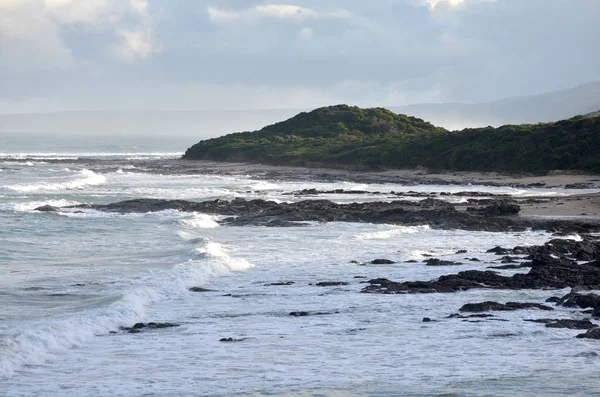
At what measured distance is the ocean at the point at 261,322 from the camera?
35.7 feet

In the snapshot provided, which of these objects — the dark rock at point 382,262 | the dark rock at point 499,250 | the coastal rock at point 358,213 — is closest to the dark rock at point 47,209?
the coastal rock at point 358,213

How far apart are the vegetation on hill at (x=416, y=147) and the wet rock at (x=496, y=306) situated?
125 ft

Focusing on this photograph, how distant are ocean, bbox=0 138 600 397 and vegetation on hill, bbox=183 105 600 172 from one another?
99.5 feet

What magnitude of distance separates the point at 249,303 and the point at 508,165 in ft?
140

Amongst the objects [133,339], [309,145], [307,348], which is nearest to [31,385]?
[133,339]

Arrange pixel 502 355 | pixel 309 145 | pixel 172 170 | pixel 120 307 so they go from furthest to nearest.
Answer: pixel 309 145
pixel 172 170
pixel 120 307
pixel 502 355

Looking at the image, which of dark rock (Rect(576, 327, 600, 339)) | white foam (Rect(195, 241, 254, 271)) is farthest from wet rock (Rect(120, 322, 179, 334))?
white foam (Rect(195, 241, 254, 271))

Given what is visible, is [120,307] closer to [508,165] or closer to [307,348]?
[307,348]

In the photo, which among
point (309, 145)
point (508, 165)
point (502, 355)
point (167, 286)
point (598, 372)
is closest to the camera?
point (598, 372)

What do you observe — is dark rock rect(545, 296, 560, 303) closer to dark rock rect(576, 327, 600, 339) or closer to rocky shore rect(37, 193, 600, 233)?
dark rock rect(576, 327, 600, 339)

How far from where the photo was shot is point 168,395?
10.2m

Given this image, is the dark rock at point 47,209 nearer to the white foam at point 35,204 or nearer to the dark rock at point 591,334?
the white foam at point 35,204

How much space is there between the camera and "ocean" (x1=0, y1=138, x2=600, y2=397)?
10.9 metres

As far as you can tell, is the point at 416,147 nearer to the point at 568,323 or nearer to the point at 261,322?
the point at 261,322
